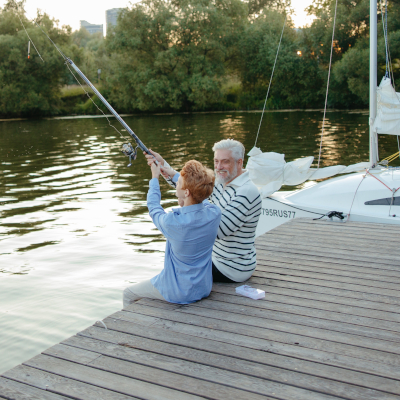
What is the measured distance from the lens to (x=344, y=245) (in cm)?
575

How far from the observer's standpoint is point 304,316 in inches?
144

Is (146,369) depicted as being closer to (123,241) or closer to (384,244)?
(384,244)

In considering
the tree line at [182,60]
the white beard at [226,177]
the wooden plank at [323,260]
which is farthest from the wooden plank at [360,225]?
the tree line at [182,60]

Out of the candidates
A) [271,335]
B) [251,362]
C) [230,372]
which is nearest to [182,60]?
[271,335]

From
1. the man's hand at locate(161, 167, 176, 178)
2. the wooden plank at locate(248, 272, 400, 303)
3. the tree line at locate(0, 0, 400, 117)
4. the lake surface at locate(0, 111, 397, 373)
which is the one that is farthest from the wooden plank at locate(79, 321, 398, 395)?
the tree line at locate(0, 0, 400, 117)

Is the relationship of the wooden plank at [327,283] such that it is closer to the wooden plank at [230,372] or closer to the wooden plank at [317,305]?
the wooden plank at [317,305]

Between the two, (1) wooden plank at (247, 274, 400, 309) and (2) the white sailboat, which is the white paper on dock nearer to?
(1) wooden plank at (247, 274, 400, 309)

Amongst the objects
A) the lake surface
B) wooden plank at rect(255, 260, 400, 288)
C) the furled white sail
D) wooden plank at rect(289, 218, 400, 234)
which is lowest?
the lake surface

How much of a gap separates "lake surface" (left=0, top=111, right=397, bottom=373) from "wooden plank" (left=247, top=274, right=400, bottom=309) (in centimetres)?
241

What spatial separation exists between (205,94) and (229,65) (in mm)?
8881

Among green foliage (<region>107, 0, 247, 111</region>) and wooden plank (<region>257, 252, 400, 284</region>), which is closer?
wooden plank (<region>257, 252, 400, 284</region>)

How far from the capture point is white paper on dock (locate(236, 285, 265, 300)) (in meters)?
3.96

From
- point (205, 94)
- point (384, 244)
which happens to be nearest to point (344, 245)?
point (384, 244)

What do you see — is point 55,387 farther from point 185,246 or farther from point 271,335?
point 271,335
